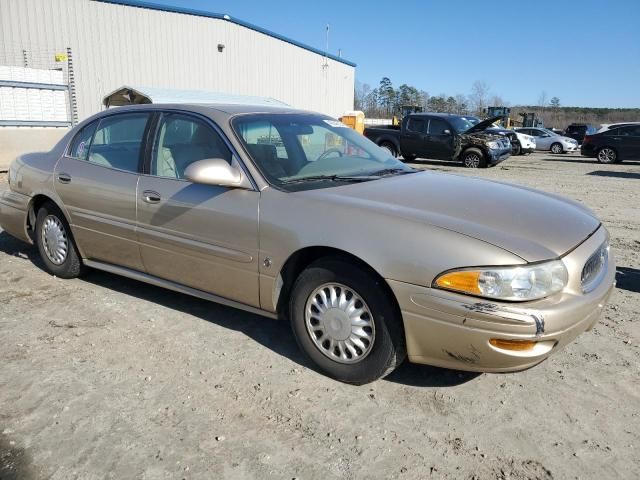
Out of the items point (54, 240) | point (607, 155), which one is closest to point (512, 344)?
point (54, 240)

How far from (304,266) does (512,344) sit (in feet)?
4.16

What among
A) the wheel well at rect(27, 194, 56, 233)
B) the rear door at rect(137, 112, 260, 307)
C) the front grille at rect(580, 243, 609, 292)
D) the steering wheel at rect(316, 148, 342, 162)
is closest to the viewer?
the front grille at rect(580, 243, 609, 292)

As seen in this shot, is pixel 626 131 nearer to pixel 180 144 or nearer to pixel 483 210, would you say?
pixel 483 210

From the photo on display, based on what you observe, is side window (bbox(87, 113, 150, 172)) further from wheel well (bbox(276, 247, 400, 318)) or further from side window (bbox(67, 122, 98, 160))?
wheel well (bbox(276, 247, 400, 318))

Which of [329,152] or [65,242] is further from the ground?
[329,152]

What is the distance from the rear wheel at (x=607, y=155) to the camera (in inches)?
826

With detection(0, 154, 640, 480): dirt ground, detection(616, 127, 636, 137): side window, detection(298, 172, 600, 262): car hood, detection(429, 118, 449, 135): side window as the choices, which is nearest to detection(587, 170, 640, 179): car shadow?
detection(616, 127, 636, 137): side window

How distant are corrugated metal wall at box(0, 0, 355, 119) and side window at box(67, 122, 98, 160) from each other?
15607 mm

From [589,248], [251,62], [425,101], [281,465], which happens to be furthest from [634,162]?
[425,101]

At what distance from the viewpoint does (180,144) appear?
382 centimetres

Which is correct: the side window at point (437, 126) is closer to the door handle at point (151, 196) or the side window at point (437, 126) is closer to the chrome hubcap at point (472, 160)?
the chrome hubcap at point (472, 160)

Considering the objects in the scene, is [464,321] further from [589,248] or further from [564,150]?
[564,150]

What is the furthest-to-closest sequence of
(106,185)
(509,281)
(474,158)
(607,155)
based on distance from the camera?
(607,155) → (474,158) → (106,185) → (509,281)

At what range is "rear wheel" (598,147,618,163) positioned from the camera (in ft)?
68.9
